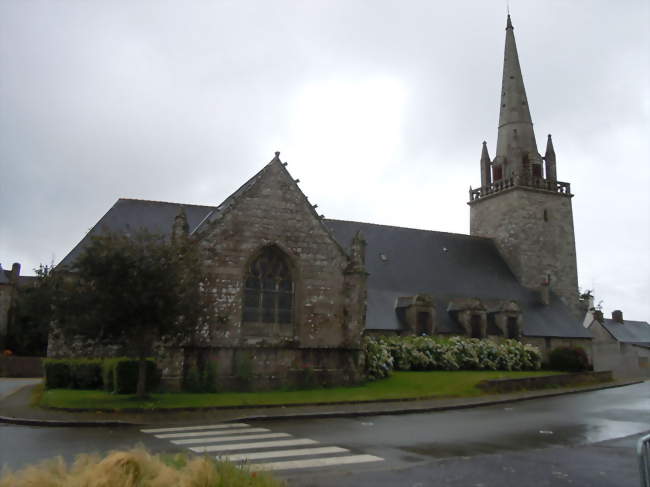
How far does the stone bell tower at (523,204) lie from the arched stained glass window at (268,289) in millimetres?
23677

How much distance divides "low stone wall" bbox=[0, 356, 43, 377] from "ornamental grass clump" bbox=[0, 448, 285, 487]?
2969cm

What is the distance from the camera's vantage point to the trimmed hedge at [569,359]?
3009 centimetres

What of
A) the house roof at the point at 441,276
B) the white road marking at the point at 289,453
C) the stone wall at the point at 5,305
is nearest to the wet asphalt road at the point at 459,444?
the white road marking at the point at 289,453

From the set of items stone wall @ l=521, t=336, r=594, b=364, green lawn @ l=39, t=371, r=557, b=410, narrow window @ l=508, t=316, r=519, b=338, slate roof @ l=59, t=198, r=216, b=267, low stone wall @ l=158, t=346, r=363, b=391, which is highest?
slate roof @ l=59, t=198, r=216, b=267

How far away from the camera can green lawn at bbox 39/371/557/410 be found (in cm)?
1460

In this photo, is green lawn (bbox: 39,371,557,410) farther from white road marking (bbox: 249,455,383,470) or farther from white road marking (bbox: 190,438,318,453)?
white road marking (bbox: 249,455,383,470)

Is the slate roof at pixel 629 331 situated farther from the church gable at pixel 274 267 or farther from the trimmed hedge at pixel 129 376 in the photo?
the trimmed hedge at pixel 129 376

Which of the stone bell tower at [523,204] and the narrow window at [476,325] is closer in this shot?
the narrow window at [476,325]

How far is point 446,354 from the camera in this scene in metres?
27.1

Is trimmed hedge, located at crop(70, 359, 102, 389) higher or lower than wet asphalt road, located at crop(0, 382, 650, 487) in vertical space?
higher

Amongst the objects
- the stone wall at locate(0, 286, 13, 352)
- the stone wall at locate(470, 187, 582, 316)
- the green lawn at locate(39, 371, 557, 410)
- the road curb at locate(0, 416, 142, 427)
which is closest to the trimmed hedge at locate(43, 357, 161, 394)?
the green lawn at locate(39, 371, 557, 410)

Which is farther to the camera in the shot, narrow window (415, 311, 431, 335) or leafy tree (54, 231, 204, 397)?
narrow window (415, 311, 431, 335)

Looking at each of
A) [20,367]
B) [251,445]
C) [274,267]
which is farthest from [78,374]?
[20,367]

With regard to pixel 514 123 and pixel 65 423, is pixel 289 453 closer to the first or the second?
pixel 65 423
